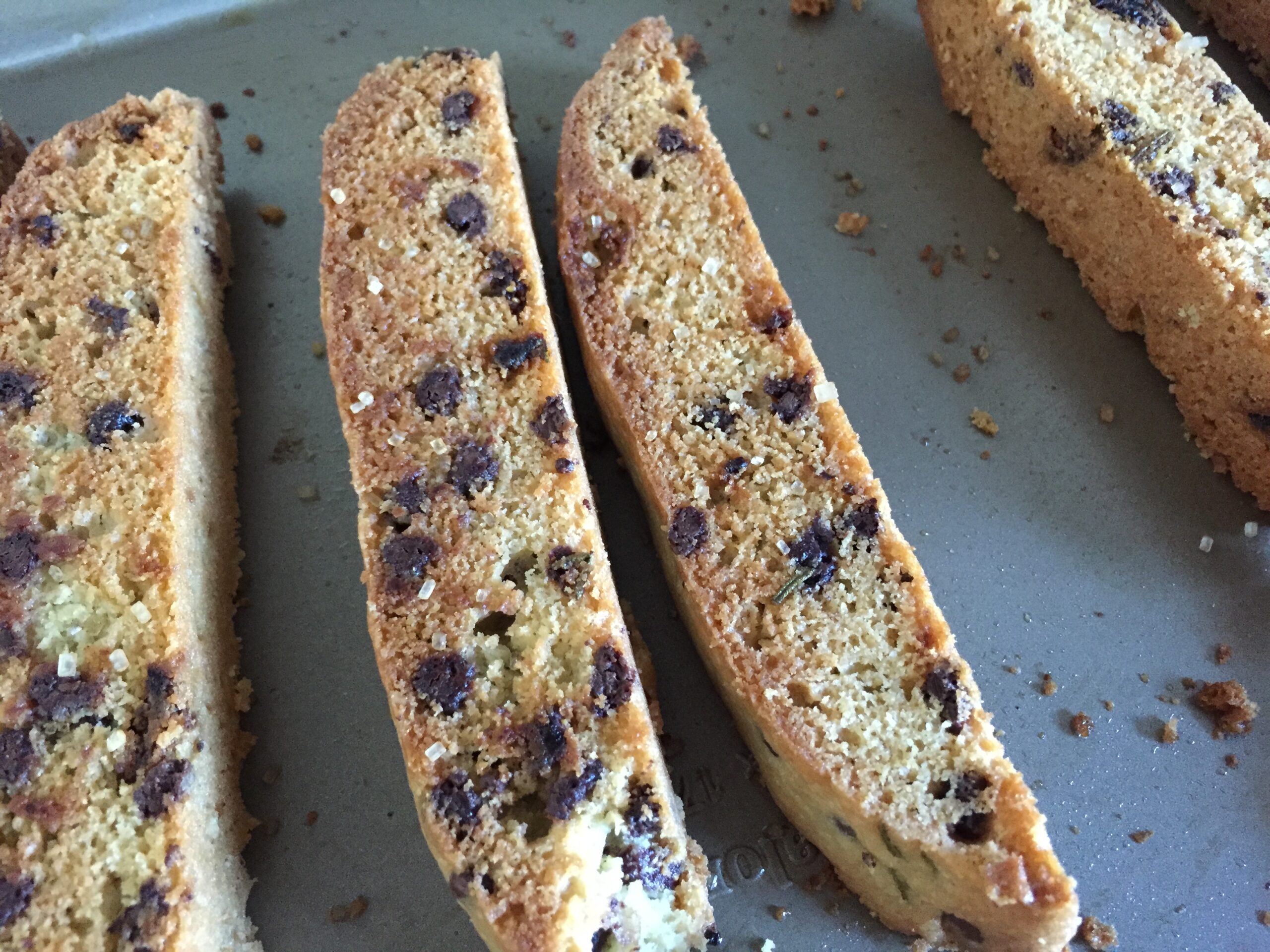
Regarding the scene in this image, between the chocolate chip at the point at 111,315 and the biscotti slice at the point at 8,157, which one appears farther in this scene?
the biscotti slice at the point at 8,157

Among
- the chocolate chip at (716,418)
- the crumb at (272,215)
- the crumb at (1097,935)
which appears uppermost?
the chocolate chip at (716,418)

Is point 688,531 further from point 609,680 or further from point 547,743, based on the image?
point 547,743

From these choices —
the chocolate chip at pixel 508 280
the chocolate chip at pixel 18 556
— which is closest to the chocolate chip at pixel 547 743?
the chocolate chip at pixel 508 280

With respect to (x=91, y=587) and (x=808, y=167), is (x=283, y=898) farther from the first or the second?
(x=808, y=167)

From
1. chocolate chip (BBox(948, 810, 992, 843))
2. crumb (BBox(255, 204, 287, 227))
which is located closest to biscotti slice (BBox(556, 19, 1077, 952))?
chocolate chip (BBox(948, 810, 992, 843))

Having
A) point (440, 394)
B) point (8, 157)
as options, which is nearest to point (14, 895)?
point (440, 394)

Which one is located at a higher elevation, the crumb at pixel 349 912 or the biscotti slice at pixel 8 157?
the biscotti slice at pixel 8 157

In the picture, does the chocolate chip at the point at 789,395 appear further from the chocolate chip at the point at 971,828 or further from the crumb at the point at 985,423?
the chocolate chip at the point at 971,828
